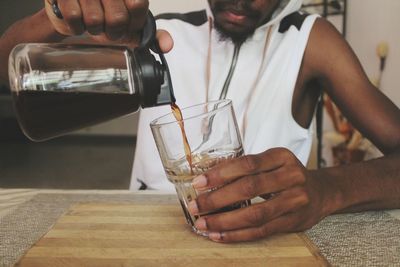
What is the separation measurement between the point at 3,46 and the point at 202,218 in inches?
26.4

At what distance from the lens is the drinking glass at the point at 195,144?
545mm

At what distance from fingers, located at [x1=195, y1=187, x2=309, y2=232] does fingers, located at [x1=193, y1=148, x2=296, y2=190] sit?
4cm

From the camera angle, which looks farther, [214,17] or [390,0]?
[390,0]

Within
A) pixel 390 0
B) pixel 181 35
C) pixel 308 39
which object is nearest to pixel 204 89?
pixel 181 35

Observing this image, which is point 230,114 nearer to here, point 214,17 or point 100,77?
point 100,77

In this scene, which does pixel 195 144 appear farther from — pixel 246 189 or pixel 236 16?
pixel 236 16

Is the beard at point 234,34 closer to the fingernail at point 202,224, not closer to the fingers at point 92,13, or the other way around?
the fingers at point 92,13

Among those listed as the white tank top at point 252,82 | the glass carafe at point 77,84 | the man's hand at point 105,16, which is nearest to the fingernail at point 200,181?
the glass carafe at point 77,84

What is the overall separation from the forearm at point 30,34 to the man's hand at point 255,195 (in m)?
0.54

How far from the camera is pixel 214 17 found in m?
1.08

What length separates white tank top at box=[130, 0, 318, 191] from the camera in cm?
102

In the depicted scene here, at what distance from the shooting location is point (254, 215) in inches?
20.5

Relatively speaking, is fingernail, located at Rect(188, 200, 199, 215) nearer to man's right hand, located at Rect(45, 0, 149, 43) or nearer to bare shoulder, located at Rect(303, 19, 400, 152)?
man's right hand, located at Rect(45, 0, 149, 43)

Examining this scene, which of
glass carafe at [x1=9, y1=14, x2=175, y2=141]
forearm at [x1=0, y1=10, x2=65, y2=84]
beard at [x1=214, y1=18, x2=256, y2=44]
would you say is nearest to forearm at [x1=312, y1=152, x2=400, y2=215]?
glass carafe at [x1=9, y1=14, x2=175, y2=141]
